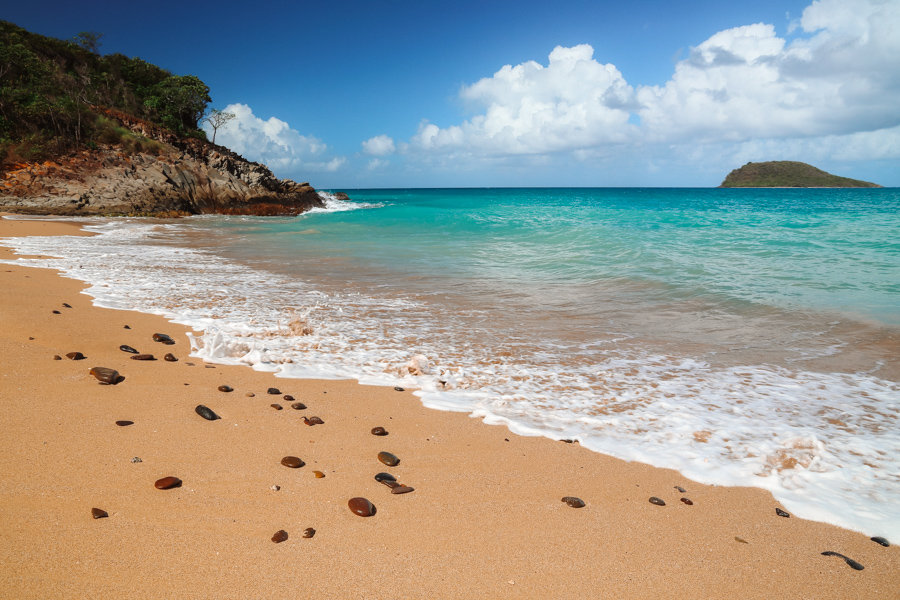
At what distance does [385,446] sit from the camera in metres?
3.48

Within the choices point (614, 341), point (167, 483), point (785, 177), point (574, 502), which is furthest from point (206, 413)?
point (785, 177)

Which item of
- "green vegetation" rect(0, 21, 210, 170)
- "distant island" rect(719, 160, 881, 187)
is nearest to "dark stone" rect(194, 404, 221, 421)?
"green vegetation" rect(0, 21, 210, 170)

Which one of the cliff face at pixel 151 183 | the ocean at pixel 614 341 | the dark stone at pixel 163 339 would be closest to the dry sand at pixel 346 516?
the ocean at pixel 614 341

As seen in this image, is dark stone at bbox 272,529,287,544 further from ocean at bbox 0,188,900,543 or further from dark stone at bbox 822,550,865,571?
dark stone at bbox 822,550,865,571

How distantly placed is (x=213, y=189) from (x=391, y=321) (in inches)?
1422

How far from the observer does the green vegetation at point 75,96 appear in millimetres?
30516

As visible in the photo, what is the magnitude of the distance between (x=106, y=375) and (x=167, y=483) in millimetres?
1967

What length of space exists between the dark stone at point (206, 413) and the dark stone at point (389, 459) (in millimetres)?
1373

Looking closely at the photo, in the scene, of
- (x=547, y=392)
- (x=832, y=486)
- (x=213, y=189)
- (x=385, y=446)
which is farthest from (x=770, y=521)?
(x=213, y=189)

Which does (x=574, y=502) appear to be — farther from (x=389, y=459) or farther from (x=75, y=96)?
(x=75, y=96)

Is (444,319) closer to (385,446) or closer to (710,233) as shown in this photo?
(385,446)

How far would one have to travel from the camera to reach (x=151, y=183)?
106 feet

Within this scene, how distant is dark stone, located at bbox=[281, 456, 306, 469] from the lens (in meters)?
3.02

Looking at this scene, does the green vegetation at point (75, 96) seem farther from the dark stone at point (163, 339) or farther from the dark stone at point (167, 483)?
the dark stone at point (167, 483)
